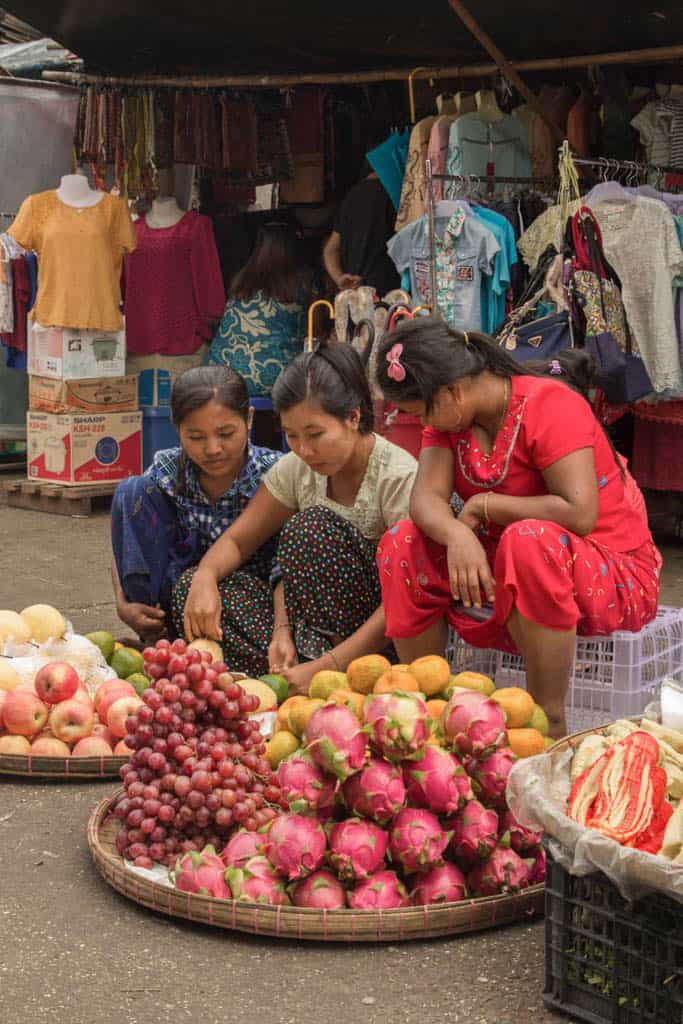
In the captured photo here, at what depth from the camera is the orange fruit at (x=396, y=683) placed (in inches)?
114

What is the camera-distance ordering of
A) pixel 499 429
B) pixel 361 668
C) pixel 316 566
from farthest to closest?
pixel 316 566 → pixel 499 429 → pixel 361 668

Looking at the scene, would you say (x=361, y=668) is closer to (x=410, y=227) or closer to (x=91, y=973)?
(x=91, y=973)

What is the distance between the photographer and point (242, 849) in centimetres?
263

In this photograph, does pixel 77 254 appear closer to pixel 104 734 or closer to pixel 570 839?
pixel 104 734

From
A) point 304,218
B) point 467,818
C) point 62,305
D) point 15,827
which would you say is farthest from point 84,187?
point 467,818

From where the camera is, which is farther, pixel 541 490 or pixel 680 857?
pixel 541 490

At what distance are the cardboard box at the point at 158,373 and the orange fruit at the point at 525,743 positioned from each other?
5338 mm

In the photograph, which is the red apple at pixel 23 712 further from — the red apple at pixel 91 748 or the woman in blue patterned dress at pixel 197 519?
the woman in blue patterned dress at pixel 197 519

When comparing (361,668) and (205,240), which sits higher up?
(205,240)

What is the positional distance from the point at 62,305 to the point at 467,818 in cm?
548

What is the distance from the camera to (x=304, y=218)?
7836 mm

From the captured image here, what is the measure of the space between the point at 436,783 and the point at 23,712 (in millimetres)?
1315

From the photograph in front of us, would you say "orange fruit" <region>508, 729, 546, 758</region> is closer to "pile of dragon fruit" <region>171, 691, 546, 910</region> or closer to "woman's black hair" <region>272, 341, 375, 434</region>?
"pile of dragon fruit" <region>171, 691, 546, 910</region>

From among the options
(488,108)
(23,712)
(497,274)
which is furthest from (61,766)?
(488,108)
